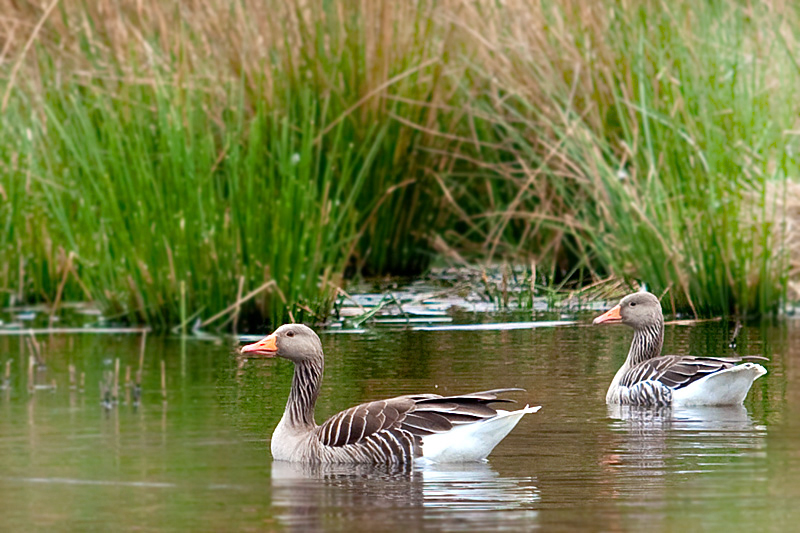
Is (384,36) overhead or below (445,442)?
overhead

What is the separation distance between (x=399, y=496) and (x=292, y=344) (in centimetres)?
163

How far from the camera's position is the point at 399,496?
18.9 feet

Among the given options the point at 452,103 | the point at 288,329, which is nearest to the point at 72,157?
the point at 452,103

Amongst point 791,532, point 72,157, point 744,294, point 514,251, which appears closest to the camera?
point 791,532

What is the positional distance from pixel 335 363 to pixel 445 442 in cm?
257

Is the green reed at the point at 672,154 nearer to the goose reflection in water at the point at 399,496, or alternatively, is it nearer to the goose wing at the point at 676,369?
the goose wing at the point at 676,369

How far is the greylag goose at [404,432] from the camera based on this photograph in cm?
643

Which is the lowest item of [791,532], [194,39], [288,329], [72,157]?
[791,532]

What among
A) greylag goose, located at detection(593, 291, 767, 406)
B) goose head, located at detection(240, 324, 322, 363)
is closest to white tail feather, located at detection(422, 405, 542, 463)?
goose head, located at detection(240, 324, 322, 363)

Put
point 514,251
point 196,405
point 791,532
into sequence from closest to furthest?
point 791,532 → point 196,405 → point 514,251

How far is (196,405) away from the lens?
782cm

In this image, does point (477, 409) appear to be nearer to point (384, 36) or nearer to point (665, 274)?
point (665, 274)

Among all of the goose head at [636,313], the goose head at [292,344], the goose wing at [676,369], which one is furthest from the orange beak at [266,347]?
the goose head at [636,313]

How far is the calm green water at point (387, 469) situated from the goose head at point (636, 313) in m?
0.35
